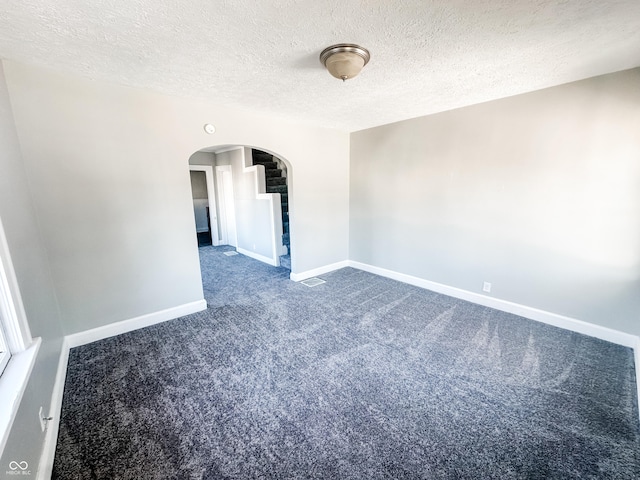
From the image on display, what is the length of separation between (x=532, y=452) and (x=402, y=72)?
2762 mm

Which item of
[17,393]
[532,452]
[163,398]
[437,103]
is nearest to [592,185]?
[437,103]

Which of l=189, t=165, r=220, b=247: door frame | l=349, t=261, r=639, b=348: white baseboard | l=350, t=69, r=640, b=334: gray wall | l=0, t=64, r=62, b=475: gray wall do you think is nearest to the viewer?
l=0, t=64, r=62, b=475: gray wall

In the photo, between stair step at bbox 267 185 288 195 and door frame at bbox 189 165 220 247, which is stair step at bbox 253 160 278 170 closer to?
stair step at bbox 267 185 288 195

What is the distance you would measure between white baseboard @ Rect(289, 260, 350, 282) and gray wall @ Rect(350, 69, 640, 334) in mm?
1082

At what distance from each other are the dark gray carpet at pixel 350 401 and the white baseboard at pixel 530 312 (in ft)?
0.35

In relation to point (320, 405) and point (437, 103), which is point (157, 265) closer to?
point (320, 405)

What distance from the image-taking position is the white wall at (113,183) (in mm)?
2178

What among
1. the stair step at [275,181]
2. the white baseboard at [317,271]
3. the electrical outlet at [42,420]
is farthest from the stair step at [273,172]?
Answer: the electrical outlet at [42,420]

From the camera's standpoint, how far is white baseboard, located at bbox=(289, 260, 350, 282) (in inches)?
166

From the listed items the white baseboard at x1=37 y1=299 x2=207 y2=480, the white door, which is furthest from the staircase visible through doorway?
the white baseboard at x1=37 y1=299 x2=207 y2=480

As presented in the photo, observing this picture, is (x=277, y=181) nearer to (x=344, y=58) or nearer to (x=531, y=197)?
(x=344, y=58)

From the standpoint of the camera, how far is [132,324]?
108 inches

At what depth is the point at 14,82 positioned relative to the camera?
78.7 inches

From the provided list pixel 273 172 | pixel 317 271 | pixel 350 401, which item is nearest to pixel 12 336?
pixel 350 401
